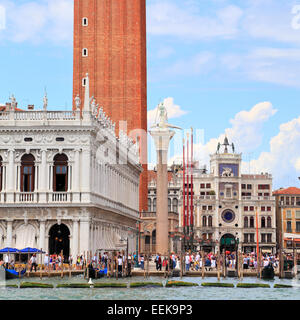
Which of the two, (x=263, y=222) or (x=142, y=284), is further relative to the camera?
(x=263, y=222)

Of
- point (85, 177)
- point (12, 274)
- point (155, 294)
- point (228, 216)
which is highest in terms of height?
point (228, 216)

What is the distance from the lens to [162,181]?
5297 centimetres

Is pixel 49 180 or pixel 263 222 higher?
pixel 49 180

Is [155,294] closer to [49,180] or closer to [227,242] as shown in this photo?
[49,180]

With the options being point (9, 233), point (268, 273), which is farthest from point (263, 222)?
point (9, 233)

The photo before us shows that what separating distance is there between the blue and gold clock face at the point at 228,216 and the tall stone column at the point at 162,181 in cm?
5708

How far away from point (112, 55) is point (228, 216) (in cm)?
3982

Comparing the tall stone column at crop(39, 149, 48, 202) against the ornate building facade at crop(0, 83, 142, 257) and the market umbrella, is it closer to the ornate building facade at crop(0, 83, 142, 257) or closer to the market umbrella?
the ornate building facade at crop(0, 83, 142, 257)

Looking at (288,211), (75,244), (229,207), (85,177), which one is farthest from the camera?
(288,211)

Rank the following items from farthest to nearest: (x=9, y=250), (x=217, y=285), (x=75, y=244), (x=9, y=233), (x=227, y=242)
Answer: (x=227, y=242) → (x=9, y=233) → (x=75, y=244) → (x=9, y=250) → (x=217, y=285)

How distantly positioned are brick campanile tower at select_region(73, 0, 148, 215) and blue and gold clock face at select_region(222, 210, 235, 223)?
1346 inches

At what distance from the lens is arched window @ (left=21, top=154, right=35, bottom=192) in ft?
165

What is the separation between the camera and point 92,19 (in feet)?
260

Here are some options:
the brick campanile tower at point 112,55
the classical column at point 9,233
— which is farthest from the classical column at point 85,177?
the brick campanile tower at point 112,55
